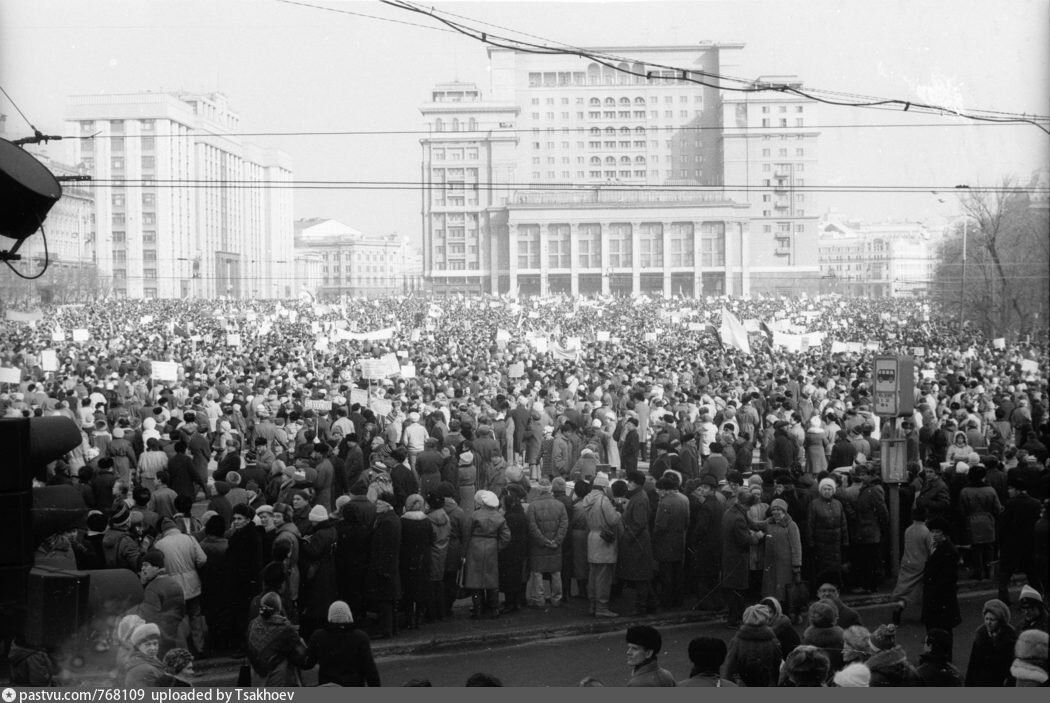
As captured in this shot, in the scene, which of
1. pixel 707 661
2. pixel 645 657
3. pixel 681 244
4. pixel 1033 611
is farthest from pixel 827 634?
pixel 681 244

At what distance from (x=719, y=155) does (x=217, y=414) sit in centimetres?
9523

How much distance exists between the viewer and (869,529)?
429 inches

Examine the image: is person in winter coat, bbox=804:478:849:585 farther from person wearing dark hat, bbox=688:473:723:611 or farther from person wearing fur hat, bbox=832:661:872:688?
person wearing fur hat, bbox=832:661:872:688

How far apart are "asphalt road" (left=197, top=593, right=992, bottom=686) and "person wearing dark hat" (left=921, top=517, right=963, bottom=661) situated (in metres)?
0.28

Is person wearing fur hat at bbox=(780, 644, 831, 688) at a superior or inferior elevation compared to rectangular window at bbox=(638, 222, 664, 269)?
inferior

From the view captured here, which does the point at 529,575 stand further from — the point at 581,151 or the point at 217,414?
the point at 581,151

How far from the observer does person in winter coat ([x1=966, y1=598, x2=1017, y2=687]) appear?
6.64 meters

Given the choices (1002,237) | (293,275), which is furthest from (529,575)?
(293,275)

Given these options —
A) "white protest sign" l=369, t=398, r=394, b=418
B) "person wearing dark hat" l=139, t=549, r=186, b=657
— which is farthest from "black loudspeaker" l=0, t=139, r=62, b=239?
"white protest sign" l=369, t=398, r=394, b=418

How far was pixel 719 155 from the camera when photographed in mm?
107812

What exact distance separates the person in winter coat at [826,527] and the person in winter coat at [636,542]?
152 cm

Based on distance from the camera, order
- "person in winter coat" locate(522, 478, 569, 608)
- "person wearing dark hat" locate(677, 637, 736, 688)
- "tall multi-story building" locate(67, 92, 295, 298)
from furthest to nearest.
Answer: "tall multi-story building" locate(67, 92, 295, 298)
"person in winter coat" locate(522, 478, 569, 608)
"person wearing dark hat" locate(677, 637, 736, 688)

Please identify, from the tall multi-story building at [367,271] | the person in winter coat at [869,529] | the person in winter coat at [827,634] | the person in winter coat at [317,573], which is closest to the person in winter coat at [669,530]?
the person in winter coat at [869,529]

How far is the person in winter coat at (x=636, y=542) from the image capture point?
10102 mm
